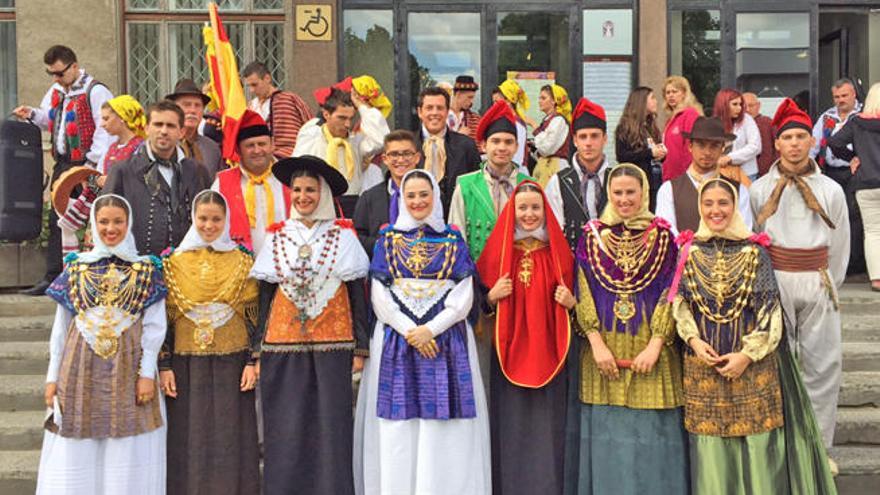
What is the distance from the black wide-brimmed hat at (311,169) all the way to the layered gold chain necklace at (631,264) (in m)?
1.47

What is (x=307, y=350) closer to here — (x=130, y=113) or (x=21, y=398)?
(x=130, y=113)

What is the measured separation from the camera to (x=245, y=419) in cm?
460

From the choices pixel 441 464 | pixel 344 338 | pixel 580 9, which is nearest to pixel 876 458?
pixel 441 464

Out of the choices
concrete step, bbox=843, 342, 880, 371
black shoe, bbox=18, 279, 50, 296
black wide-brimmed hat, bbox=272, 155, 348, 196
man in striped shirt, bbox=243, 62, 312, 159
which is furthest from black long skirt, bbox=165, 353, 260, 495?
concrete step, bbox=843, 342, 880, 371

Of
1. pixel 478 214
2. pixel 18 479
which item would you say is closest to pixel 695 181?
pixel 478 214

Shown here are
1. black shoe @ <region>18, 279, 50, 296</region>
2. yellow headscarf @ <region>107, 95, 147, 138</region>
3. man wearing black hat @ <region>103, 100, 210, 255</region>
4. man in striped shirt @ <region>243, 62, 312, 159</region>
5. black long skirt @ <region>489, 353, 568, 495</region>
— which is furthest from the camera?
black shoe @ <region>18, 279, 50, 296</region>

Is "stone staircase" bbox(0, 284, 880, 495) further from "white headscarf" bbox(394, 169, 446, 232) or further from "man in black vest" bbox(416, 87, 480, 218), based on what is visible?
"man in black vest" bbox(416, 87, 480, 218)

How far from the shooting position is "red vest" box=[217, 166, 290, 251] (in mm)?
5078

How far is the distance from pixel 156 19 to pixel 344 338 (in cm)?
684

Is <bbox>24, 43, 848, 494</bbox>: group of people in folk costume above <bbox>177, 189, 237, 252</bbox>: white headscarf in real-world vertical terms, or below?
below

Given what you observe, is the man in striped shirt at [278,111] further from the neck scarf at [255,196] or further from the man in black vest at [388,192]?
the man in black vest at [388,192]

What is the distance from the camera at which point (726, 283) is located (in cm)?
434

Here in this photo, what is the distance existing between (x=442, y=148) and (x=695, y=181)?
1.64 metres

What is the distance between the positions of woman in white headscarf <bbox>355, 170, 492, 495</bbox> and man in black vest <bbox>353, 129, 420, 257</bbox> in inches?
22.4
